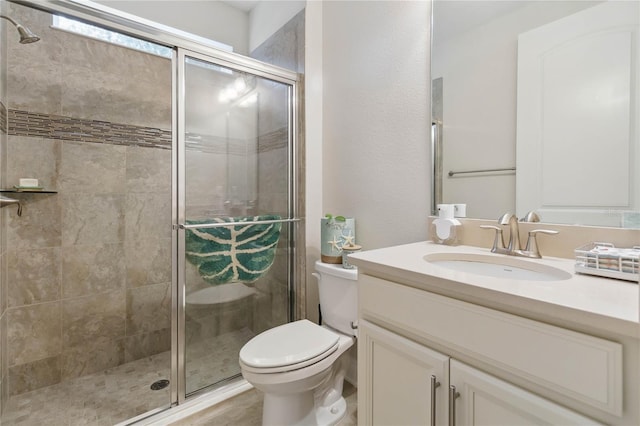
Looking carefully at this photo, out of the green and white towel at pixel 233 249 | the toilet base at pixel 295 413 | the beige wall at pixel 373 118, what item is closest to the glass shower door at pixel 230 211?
the green and white towel at pixel 233 249

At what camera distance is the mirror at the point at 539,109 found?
2.92 ft

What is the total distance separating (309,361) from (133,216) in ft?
5.19

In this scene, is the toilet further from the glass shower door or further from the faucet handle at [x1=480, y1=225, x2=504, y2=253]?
the faucet handle at [x1=480, y1=225, x2=504, y2=253]

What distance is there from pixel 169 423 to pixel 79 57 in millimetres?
2127

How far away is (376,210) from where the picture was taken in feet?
5.32

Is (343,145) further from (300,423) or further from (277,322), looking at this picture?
(300,423)

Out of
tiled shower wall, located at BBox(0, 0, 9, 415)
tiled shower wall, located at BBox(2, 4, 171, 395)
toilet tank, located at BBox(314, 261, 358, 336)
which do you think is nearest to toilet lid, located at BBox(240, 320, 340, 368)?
toilet tank, located at BBox(314, 261, 358, 336)

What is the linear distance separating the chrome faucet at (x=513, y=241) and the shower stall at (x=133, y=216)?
3.78 feet

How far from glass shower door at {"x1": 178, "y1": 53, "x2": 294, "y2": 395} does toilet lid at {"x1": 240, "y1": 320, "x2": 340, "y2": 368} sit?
17.4 inches

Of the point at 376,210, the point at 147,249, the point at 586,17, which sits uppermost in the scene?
the point at 586,17

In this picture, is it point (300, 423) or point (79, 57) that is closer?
point (300, 423)

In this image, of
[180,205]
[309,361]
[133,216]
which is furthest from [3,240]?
[309,361]

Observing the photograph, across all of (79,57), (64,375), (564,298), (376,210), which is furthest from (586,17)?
(64,375)

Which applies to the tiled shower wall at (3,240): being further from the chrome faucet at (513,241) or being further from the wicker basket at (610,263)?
the wicker basket at (610,263)
